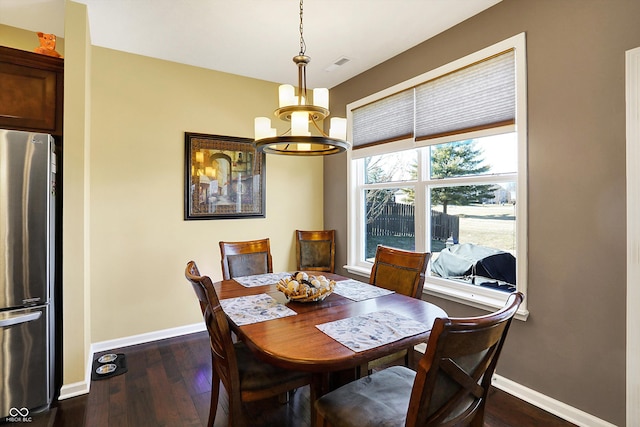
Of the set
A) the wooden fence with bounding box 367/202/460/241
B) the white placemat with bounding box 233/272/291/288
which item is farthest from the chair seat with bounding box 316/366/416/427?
the wooden fence with bounding box 367/202/460/241

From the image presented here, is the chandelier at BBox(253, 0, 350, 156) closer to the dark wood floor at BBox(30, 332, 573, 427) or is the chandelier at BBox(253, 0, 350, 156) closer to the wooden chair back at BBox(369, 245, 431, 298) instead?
the wooden chair back at BBox(369, 245, 431, 298)

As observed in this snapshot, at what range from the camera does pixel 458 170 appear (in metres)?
2.80

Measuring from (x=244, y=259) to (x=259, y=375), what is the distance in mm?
1417

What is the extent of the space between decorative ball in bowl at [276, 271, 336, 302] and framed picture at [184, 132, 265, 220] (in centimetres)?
181

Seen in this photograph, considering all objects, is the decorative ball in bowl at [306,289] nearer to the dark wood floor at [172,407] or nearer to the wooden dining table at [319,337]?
the wooden dining table at [319,337]

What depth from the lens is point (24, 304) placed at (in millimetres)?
2086

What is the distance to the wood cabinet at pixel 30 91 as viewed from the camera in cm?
220

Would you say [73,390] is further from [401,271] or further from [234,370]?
[401,271]

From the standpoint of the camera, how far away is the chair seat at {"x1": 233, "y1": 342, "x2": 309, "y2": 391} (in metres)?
1.62

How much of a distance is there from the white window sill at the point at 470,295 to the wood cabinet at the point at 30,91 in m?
3.21

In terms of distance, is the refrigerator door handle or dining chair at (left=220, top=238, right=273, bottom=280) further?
dining chair at (left=220, top=238, right=273, bottom=280)

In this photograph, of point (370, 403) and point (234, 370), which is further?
point (234, 370)

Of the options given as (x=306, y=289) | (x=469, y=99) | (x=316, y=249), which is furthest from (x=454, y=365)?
(x=316, y=249)
